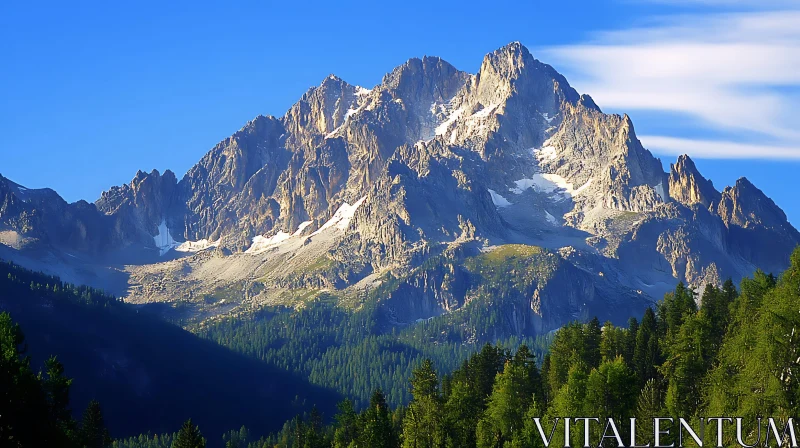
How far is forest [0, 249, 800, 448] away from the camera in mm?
74812

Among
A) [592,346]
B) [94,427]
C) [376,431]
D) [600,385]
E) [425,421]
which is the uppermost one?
[592,346]

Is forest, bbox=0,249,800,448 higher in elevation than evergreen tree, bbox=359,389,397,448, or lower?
higher

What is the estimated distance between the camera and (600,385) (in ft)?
350

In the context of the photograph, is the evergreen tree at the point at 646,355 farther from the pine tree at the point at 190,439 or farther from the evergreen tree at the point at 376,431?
the pine tree at the point at 190,439

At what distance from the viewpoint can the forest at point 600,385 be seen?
74812 mm

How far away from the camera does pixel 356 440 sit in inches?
5079

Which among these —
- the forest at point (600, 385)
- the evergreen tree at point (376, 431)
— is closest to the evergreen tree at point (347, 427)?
the forest at point (600, 385)

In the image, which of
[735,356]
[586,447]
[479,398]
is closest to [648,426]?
[586,447]

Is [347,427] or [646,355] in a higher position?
[646,355]

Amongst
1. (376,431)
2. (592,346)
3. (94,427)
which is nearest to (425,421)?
(376,431)

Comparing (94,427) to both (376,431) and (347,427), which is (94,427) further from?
(347,427)

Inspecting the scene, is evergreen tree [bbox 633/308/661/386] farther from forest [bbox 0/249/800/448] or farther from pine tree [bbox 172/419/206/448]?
pine tree [bbox 172/419/206/448]

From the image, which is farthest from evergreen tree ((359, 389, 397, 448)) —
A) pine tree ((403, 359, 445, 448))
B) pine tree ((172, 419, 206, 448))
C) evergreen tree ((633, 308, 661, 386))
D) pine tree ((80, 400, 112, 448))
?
evergreen tree ((633, 308, 661, 386))

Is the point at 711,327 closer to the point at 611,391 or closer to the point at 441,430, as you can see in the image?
the point at 611,391
